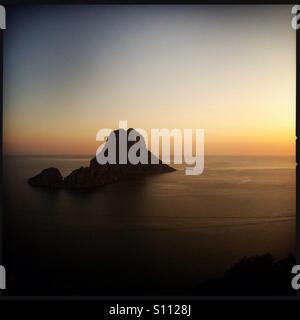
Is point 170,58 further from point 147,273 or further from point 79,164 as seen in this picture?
point 147,273

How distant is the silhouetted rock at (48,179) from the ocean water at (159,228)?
0.04 m

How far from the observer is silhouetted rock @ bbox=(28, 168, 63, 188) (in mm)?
3586

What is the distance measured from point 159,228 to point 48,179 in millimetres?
830

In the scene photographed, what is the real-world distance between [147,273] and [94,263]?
0.37 meters

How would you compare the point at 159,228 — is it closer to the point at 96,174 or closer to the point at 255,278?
the point at 96,174

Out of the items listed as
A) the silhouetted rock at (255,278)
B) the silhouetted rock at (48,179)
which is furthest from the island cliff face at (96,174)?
the silhouetted rock at (255,278)

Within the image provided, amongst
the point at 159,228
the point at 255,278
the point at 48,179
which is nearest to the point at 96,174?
the point at 48,179

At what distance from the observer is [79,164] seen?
3.59 metres

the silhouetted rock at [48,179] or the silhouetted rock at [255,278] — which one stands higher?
the silhouetted rock at [48,179]

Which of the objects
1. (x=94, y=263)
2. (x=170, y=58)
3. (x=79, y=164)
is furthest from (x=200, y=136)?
(x=94, y=263)

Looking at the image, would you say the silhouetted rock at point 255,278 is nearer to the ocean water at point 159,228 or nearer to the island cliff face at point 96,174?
the ocean water at point 159,228

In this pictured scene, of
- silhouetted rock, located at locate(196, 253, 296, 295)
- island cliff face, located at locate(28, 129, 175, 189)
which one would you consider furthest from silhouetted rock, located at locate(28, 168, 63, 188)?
silhouetted rock, located at locate(196, 253, 296, 295)

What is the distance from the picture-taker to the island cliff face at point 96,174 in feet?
11.8

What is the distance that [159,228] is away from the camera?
3.58m
